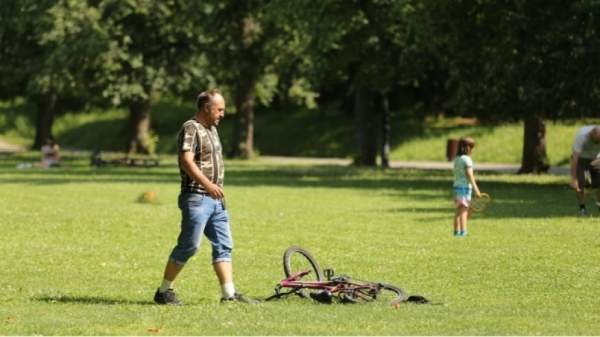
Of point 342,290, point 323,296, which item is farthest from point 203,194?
point 342,290

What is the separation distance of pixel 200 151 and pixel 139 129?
164ft

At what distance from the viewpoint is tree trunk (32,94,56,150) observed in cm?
6788

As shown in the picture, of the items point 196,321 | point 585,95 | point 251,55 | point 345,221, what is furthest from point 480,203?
point 251,55

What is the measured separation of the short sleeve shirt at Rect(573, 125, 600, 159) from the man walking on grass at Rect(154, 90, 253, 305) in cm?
1484

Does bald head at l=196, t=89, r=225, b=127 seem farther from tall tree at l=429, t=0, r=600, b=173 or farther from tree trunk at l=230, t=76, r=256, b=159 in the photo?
tree trunk at l=230, t=76, r=256, b=159

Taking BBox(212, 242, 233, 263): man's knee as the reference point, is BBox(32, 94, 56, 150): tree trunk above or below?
above

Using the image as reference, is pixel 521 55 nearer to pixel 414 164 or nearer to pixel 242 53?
pixel 414 164

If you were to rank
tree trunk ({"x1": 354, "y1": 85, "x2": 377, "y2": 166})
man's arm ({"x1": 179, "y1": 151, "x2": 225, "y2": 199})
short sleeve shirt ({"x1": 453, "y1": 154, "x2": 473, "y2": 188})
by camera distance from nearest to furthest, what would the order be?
man's arm ({"x1": 179, "y1": 151, "x2": 225, "y2": 199}) < short sleeve shirt ({"x1": 453, "y1": 154, "x2": 473, "y2": 188}) < tree trunk ({"x1": 354, "y1": 85, "x2": 377, "y2": 166})

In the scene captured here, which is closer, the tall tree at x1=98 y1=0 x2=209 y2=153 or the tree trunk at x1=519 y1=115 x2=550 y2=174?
the tree trunk at x1=519 y1=115 x2=550 y2=174

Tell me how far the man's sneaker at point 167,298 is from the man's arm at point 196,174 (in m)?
1.11

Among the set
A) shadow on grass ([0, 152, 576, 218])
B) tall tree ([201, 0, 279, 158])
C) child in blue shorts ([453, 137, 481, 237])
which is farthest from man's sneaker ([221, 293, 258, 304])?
tall tree ([201, 0, 279, 158])

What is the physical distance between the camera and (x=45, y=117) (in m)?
69.6

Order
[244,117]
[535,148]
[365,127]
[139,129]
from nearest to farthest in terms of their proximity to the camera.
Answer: [535,148] < [365,127] < [244,117] < [139,129]

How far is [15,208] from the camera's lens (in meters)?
27.9
